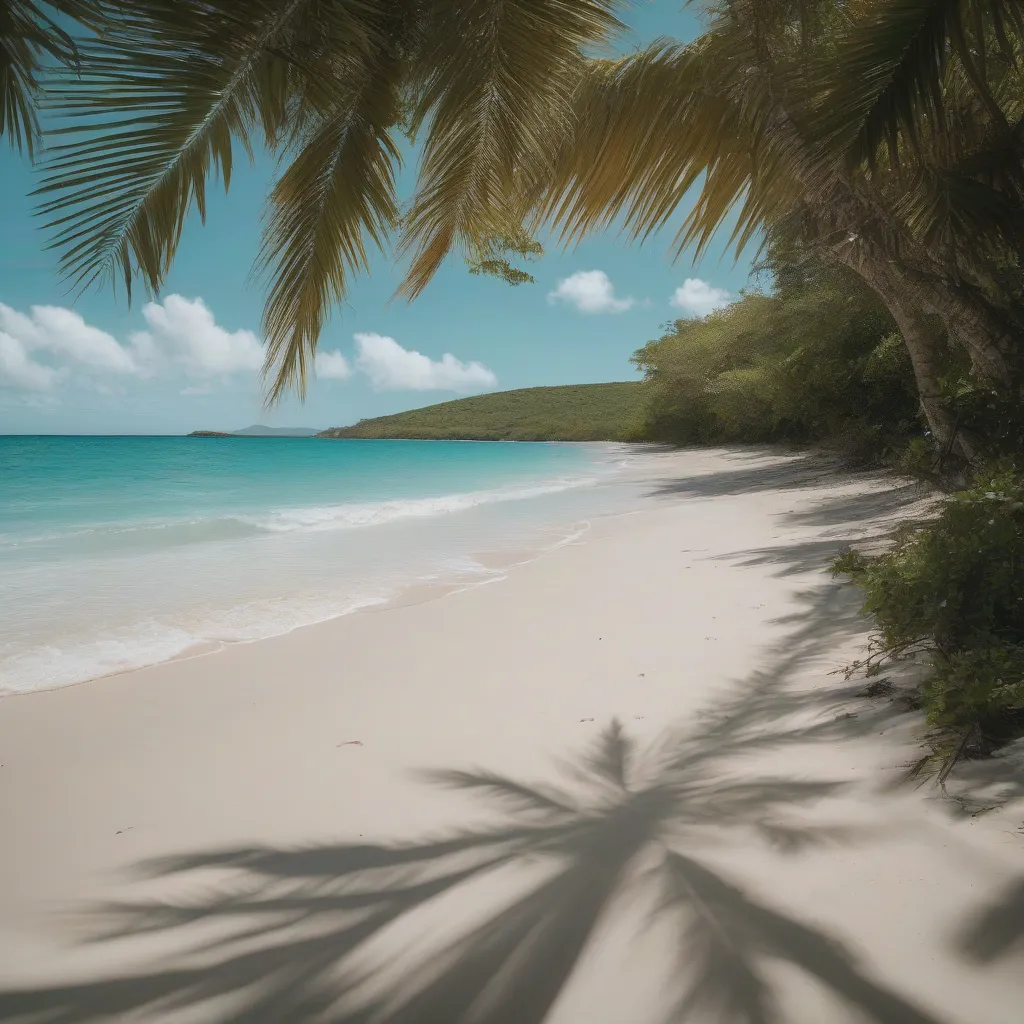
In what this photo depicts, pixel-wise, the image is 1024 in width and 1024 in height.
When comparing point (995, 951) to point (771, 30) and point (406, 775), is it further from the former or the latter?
point (771, 30)

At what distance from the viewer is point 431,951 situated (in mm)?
1667

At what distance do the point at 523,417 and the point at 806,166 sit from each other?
3041 inches

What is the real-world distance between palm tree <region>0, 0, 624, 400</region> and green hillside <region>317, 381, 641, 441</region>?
58610 mm

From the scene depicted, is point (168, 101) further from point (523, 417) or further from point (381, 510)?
point (523, 417)

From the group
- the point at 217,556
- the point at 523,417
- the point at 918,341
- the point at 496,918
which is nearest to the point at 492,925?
the point at 496,918

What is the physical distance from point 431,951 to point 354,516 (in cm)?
1279

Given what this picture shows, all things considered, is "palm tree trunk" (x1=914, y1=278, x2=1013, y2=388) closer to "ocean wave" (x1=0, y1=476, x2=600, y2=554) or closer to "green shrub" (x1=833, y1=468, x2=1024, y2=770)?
"green shrub" (x1=833, y1=468, x2=1024, y2=770)

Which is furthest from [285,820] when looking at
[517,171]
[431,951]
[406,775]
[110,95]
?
[517,171]

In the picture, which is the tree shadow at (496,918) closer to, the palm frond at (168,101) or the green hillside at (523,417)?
the palm frond at (168,101)

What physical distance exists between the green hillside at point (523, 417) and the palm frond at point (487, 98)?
2302 inches

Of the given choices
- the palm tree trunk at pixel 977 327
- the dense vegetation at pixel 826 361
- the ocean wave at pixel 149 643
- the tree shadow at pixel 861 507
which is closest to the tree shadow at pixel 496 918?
the palm tree trunk at pixel 977 327

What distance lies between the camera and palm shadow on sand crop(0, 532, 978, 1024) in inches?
58.9

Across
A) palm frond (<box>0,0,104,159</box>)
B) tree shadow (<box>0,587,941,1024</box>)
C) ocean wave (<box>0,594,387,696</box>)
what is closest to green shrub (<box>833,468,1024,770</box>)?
tree shadow (<box>0,587,941,1024</box>)

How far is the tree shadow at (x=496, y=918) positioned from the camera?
150 centimetres
